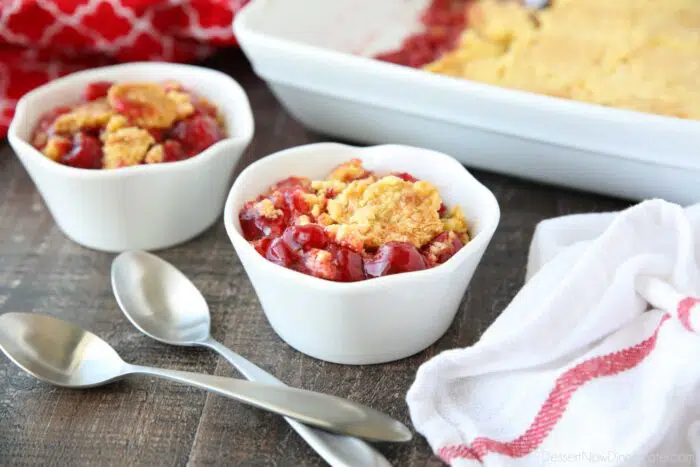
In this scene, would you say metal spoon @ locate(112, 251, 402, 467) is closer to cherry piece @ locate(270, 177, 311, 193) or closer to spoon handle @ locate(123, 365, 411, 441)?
spoon handle @ locate(123, 365, 411, 441)

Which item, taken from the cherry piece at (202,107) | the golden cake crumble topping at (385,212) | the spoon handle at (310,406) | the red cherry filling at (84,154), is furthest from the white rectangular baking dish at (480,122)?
the spoon handle at (310,406)

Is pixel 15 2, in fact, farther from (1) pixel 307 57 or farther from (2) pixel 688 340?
(2) pixel 688 340

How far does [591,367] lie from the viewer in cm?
107

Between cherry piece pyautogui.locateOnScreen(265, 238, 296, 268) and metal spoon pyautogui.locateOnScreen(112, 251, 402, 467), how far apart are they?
14cm

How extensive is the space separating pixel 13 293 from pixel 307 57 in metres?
0.61

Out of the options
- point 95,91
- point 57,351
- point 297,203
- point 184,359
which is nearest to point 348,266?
point 297,203

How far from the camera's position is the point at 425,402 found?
105 centimetres

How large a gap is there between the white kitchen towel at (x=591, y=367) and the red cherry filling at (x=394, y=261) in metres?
0.12

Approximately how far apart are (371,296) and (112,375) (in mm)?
356

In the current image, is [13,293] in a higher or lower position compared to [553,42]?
lower

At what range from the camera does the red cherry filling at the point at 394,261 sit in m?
1.09

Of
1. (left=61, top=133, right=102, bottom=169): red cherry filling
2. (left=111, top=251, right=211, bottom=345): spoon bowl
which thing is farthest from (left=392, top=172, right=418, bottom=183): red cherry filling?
(left=61, top=133, right=102, bottom=169): red cherry filling

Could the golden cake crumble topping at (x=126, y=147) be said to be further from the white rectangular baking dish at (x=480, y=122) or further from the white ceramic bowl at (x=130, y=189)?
the white rectangular baking dish at (x=480, y=122)

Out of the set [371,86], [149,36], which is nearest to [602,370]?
[371,86]
